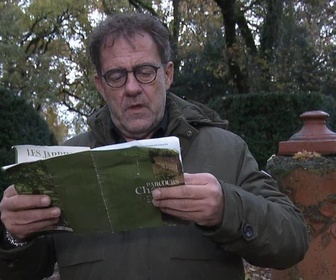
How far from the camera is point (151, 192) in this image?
152 cm

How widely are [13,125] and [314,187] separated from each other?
3981mm

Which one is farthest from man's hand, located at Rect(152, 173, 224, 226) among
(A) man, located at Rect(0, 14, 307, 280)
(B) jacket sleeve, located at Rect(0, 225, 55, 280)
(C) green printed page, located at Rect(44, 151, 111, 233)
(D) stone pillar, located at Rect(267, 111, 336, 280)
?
(D) stone pillar, located at Rect(267, 111, 336, 280)

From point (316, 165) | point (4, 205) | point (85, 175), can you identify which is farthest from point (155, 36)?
point (316, 165)

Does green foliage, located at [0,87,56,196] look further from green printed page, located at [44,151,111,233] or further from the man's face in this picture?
green printed page, located at [44,151,111,233]

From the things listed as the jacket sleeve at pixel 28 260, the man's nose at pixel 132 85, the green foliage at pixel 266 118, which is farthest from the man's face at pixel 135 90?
the green foliage at pixel 266 118

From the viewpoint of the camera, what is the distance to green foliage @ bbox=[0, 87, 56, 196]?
6.27 m

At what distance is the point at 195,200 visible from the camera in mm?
1527

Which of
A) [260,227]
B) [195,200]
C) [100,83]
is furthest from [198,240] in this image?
[100,83]

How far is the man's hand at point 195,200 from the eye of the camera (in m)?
1.50

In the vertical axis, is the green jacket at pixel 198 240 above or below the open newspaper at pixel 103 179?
below

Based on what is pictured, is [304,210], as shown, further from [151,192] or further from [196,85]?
[196,85]

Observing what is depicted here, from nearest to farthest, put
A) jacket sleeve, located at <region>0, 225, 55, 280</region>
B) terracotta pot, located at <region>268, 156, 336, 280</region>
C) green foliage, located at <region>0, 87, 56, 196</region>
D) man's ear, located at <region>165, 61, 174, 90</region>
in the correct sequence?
jacket sleeve, located at <region>0, 225, 55, 280</region> < man's ear, located at <region>165, 61, 174, 90</region> < terracotta pot, located at <region>268, 156, 336, 280</region> < green foliage, located at <region>0, 87, 56, 196</region>

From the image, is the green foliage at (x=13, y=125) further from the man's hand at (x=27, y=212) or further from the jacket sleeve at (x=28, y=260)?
the man's hand at (x=27, y=212)

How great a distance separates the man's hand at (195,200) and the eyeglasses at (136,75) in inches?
21.2
